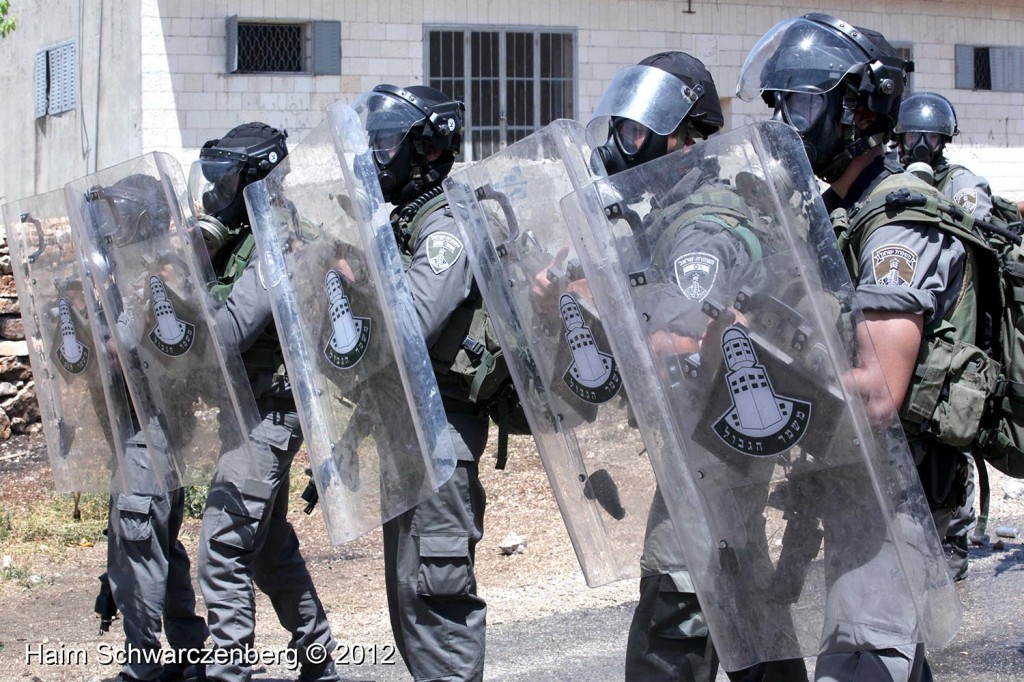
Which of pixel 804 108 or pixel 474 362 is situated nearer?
pixel 804 108

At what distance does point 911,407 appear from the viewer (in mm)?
2490

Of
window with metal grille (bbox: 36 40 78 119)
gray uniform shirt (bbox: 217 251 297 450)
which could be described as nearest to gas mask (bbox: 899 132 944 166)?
gray uniform shirt (bbox: 217 251 297 450)

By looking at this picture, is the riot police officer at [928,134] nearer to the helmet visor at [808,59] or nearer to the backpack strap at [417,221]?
the backpack strap at [417,221]

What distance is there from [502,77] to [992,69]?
5.52 meters

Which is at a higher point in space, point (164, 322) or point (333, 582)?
point (164, 322)

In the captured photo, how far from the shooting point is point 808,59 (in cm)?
275

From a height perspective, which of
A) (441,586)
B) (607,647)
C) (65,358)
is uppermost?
(65,358)

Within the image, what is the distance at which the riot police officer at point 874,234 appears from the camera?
7.84ft

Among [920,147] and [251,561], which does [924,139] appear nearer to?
[920,147]

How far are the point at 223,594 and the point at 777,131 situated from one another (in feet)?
8.71

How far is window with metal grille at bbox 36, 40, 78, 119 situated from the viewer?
12164 millimetres

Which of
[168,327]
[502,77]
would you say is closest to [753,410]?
[168,327]

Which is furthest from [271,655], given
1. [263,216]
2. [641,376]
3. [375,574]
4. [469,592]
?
[641,376]

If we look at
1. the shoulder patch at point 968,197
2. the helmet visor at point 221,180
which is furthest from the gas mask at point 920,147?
the helmet visor at point 221,180
